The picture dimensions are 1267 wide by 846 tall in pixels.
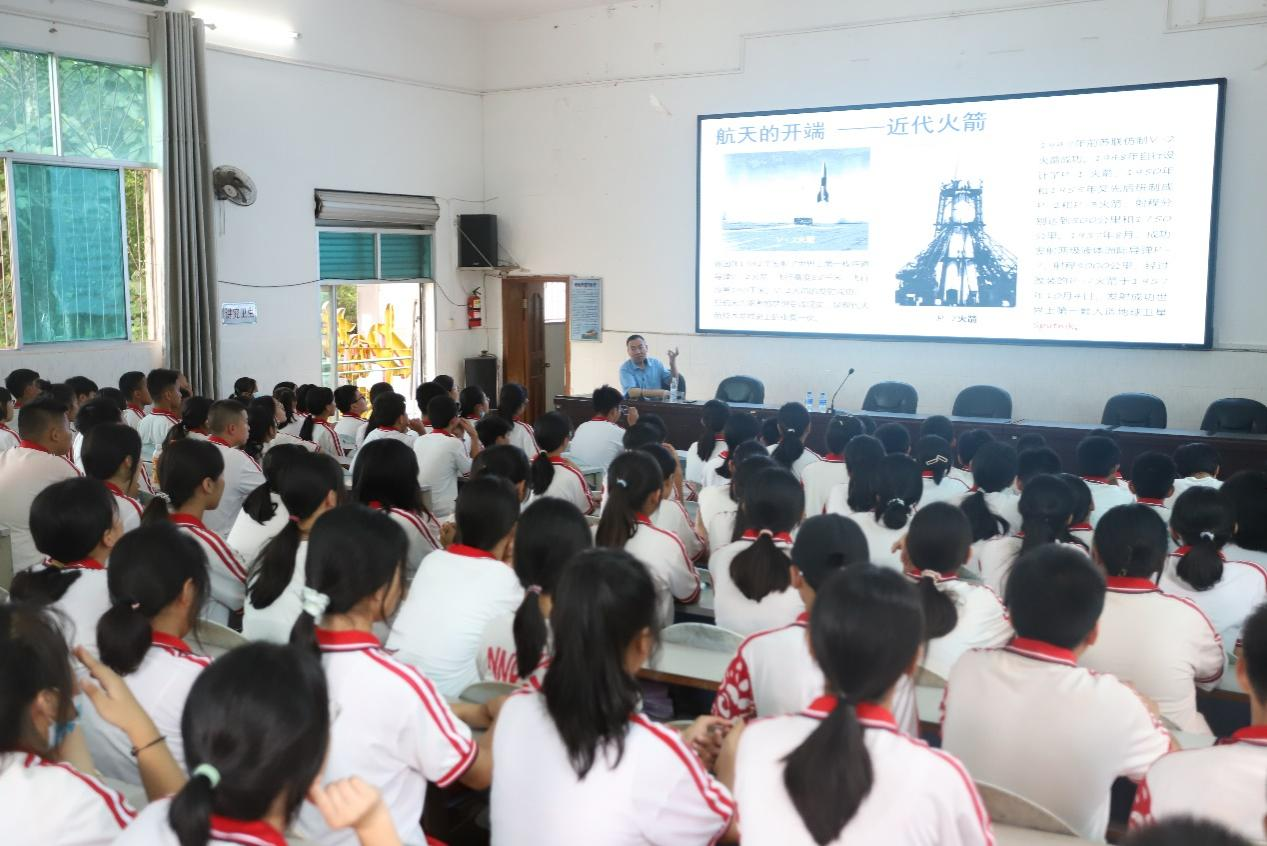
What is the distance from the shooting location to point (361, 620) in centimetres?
201

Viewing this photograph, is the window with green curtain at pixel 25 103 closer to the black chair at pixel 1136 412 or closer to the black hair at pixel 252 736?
the black hair at pixel 252 736

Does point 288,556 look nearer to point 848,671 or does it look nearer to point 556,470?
point 848,671

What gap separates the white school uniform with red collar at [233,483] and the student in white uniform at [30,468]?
56 cm

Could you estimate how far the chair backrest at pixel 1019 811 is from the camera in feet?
5.68

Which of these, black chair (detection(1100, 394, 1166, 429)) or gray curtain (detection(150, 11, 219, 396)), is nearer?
black chair (detection(1100, 394, 1166, 429))

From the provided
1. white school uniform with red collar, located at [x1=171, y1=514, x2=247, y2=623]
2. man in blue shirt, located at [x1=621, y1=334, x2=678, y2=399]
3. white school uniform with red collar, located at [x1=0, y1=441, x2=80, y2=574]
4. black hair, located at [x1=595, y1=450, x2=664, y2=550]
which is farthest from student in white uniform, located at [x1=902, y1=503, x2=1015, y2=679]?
man in blue shirt, located at [x1=621, y1=334, x2=678, y2=399]

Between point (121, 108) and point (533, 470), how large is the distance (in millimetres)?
5205

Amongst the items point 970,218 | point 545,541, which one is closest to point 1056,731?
point 545,541

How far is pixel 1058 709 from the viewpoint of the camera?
6.35 ft

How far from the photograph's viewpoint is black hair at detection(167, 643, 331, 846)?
1303 mm

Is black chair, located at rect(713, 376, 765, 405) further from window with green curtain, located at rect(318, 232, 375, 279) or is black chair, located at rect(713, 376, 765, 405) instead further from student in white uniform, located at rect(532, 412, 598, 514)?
window with green curtain, located at rect(318, 232, 375, 279)

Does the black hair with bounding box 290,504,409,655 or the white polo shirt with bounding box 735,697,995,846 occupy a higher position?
the black hair with bounding box 290,504,409,655

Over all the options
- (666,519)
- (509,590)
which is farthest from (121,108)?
(509,590)

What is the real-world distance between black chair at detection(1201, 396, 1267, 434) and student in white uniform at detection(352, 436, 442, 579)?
501 cm
